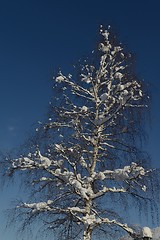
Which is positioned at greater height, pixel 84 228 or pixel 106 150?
pixel 106 150

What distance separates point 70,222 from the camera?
14.0m

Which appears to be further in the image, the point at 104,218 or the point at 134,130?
the point at 134,130

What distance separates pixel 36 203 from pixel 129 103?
4.85 metres

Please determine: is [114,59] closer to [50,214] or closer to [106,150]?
[106,150]

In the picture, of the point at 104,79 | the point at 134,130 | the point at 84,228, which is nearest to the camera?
the point at 84,228

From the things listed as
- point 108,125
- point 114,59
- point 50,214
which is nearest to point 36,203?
point 50,214

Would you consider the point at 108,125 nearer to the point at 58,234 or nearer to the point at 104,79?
the point at 104,79

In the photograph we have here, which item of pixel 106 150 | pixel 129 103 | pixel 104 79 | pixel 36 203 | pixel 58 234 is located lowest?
pixel 58 234

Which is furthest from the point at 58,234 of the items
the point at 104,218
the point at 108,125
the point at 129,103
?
the point at 129,103

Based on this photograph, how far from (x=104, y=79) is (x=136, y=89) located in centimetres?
166

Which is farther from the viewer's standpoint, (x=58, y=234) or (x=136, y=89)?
(x=136, y=89)

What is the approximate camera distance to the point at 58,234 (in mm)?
13750

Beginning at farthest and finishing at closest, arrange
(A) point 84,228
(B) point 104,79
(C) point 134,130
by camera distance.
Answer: (B) point 104,79, (C) point 134,130, (A) point 84,228

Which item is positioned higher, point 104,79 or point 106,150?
point 104,79
